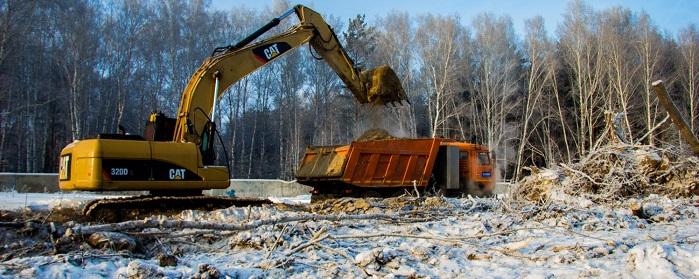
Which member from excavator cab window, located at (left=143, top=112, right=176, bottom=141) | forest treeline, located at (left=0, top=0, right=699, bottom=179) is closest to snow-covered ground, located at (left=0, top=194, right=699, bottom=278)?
excavator cab window, located at (left=143, top=112, right=176, bottom=141)

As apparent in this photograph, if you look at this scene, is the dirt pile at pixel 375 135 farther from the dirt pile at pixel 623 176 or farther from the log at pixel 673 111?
the log at pixel 673 111

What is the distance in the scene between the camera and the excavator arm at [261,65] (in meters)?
10.3

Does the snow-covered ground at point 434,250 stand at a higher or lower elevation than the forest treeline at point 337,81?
lower

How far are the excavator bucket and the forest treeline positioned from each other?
1715 centimetres

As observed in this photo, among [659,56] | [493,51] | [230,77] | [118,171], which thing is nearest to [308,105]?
[493,51]

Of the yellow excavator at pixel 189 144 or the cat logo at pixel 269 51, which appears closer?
the yellow excavator at pixel 189 144

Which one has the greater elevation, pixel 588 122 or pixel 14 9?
pixel 14 9

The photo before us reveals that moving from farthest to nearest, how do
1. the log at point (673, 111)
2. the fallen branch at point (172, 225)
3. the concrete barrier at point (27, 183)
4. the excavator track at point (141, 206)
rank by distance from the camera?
the concrete barrier at point (27, 183) → the excavator track at point (141, 206) → the log at point (673, 111) → the fallen branch at point (172, 225)

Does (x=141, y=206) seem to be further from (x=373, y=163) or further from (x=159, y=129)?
(x=373, y=163)

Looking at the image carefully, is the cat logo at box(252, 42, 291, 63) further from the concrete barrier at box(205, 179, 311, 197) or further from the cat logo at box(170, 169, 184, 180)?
the concrete barrier at box(205, 179, 311, 197)

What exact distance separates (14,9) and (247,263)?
24729 mm

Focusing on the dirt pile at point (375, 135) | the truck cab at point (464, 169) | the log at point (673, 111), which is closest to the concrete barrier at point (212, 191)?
the dirt pile at point (375, 135)

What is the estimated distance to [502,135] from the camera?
3155 cm

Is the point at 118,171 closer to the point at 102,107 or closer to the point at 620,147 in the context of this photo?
the point at 620,147
